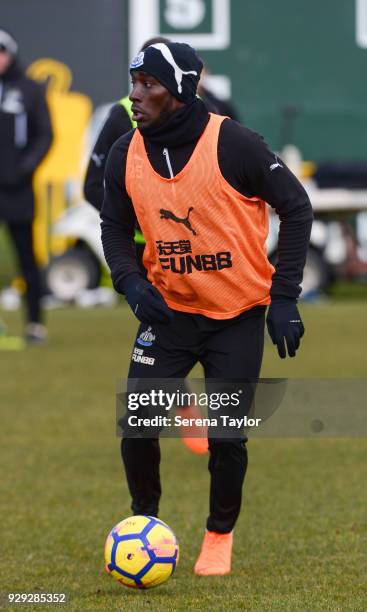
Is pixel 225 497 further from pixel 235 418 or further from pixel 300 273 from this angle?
pixel 300 273

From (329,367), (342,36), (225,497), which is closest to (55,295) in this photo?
(342,36)

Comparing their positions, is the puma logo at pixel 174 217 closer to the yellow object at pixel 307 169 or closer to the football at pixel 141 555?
the football at pixel 141 555

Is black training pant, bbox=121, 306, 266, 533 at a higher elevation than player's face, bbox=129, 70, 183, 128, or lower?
lower

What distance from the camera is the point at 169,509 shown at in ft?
20.8

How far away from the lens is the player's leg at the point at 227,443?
5.03 metres

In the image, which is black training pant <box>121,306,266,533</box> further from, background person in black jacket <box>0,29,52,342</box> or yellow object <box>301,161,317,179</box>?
yellow object <box>301,161,317,179</box>

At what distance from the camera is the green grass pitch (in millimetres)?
4848

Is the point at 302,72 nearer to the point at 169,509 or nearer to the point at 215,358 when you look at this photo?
the point at 169,509

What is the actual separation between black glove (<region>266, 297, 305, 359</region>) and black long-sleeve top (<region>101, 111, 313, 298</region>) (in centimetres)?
6

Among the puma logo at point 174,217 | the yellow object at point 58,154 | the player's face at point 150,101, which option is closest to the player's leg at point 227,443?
the puma logo at point 174,217

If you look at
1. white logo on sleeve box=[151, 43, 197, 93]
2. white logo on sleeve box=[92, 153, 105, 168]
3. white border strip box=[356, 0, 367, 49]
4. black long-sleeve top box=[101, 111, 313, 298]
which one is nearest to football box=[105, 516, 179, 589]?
black long-sleeve top box=[101, 111, 313, 298]

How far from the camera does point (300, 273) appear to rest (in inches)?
195

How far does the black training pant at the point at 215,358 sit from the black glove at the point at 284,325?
0.24 meters

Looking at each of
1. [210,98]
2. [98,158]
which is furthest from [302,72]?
[98,158]
